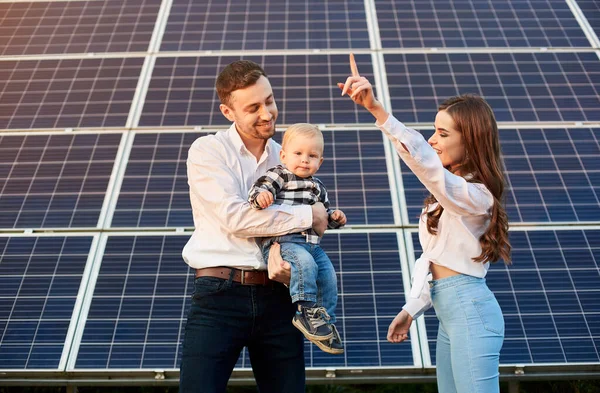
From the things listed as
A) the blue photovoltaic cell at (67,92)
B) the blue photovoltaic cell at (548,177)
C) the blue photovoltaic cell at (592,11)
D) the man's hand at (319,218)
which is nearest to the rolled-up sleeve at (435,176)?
the man's hand at (319,218)

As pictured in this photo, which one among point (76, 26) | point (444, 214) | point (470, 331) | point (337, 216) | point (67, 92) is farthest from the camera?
point (76, 26)

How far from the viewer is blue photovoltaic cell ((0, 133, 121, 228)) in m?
6.89

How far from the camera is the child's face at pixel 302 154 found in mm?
4027

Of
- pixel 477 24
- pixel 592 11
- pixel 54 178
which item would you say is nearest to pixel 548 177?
pixel 477 24

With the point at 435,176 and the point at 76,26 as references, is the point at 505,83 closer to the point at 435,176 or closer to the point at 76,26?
the point at 435,176

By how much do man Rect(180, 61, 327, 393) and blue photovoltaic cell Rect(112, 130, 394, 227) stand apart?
8.82 feet

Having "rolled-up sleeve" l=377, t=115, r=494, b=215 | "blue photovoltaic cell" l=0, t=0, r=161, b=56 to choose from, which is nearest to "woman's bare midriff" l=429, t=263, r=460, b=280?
"rolled-up sleeve" l=377, t=115, r=494, b=215

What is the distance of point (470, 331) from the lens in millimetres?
3834

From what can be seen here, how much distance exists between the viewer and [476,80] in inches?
320

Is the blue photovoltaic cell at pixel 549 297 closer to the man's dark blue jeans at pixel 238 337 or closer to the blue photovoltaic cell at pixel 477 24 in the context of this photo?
the man's dark blue jeans at pixel 238 337

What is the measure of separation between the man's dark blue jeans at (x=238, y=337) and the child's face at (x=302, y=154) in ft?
2.04

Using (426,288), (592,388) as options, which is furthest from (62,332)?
(592,388)

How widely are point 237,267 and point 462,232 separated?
1.17 meters

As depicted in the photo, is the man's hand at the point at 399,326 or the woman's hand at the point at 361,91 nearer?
the woman's hand at the point at 361,91
